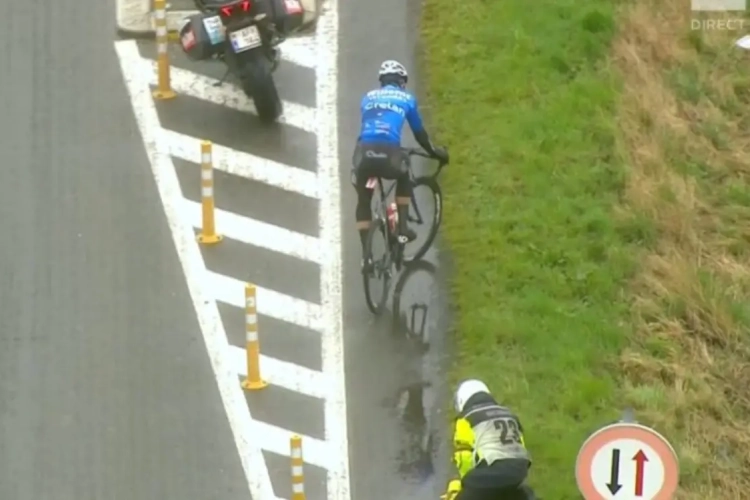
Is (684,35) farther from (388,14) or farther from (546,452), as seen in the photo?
(546,452)

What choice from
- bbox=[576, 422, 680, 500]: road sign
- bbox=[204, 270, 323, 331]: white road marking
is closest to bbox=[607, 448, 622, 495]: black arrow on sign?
bbox=[576, 422, 680, 500]: road sign

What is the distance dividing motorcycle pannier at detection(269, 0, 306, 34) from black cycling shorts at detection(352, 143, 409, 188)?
304 centimetres

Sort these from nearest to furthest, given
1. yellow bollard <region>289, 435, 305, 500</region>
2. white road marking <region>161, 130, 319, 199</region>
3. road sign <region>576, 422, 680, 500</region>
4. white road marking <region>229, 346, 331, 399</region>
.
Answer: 1. road sign <region>576, 422, 680, 500</region>
2. yellow bollard <region>289, 435, 305, 500</region>
3. white road marking <region>229, 346, 331, 399</region>
4. white road marking <region>161, 130, 319, 199</region>

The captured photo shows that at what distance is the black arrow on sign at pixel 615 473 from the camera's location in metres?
9.91

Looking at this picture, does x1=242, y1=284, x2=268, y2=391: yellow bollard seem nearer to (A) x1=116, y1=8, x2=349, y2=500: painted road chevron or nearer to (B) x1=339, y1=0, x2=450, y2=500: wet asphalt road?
(A) x1=116, y1=8, x2=349, y2=500: painted road chevron

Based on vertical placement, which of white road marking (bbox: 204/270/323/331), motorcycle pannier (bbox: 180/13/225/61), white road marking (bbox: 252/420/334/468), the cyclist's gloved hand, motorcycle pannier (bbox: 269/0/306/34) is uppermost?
motorcycle pannier (bbox: 269/0/306/34)

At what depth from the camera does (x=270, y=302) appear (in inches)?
622

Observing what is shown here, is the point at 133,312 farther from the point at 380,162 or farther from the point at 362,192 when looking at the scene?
the point at 380,162

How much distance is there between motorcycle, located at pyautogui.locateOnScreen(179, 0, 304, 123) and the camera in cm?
1730

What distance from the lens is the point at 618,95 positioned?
18.1 m

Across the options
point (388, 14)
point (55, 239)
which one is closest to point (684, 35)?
point (388, 14)

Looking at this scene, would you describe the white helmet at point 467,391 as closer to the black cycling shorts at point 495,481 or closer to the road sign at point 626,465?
the black cycling shorts at point 495,481

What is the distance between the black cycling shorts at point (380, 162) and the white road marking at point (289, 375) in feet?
5.81

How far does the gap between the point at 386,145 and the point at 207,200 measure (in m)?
1.99
